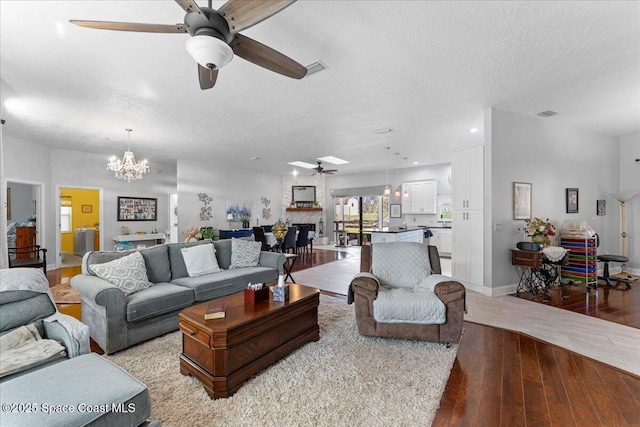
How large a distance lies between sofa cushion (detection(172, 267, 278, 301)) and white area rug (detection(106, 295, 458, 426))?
1.81 feet

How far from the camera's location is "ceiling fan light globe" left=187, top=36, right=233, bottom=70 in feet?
5.13

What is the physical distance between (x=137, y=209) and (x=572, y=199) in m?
10.0

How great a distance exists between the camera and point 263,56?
192 centimetres

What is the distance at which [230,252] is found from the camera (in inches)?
161

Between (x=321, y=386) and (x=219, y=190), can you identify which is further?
(x=219, y=190)

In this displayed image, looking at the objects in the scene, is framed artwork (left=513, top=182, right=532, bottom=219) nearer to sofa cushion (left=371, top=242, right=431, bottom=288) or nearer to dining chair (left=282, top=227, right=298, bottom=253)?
sofa cushion (left=371, top=242, right=431, bottom=288)

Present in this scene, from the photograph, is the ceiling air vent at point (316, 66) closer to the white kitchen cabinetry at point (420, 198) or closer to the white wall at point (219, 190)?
the white wall at point (219, 190)

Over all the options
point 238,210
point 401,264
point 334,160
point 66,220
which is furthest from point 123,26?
point 66,220

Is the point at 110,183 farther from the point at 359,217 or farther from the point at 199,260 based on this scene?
the point at 359,217

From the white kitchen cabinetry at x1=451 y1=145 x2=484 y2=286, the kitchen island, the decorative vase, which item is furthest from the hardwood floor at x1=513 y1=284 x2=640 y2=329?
the kitchen island

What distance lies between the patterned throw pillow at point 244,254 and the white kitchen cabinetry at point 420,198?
6.21 meters

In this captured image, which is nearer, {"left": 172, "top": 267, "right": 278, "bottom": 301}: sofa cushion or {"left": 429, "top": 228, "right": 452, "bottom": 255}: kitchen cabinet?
{"left": 172, "top": 267, "right": 278, "bottom": 301}: sofa cushion

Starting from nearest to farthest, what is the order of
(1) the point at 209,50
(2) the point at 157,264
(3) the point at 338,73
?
1. (1) the point at 209,50
2. (3) the point at 338,73
3. (2) the point at 157,264

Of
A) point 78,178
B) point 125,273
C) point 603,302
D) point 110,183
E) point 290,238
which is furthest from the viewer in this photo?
point 290,238
